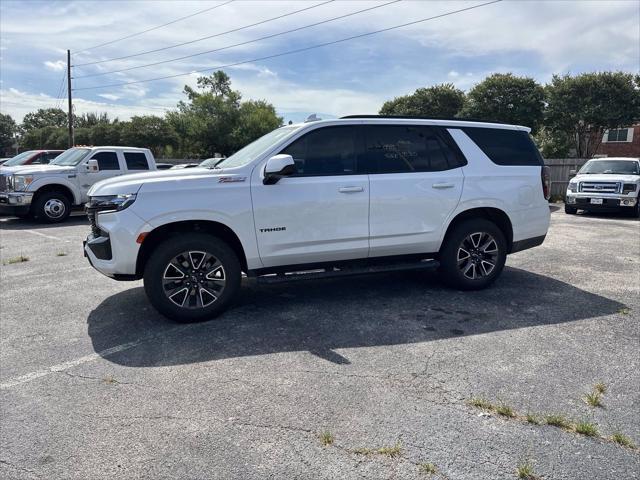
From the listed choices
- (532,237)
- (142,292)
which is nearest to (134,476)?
(142,292)

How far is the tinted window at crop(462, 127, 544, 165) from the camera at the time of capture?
6.05 m

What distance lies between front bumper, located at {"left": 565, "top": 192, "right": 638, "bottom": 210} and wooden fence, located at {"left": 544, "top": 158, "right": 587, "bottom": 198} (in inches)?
248

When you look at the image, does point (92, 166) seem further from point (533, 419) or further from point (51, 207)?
point (533, 419)

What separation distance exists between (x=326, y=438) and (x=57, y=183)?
40.3 feet

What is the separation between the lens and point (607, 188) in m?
14.2

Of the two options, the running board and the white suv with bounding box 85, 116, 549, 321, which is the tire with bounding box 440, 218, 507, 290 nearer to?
the white suv with bounding box 85, 116, 549, 321

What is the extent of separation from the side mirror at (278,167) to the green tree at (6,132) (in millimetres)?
88881

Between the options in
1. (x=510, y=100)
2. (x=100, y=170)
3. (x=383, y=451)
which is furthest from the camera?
(x=510, y=100)

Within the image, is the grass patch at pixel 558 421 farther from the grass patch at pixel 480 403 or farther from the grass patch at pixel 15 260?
the grass patch at pixel 15 260

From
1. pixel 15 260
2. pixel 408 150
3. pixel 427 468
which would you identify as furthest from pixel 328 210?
pixel 15 260

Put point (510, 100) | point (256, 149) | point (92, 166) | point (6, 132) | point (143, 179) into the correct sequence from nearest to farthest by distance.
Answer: point (143, 179) < point (256, 149) < point (92, 166) < point (510, 100) < point (6, 132)

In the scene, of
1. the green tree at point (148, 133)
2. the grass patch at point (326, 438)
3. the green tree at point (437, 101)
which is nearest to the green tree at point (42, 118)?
the green tree at point (148, 133)

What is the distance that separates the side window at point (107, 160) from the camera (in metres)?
13.6

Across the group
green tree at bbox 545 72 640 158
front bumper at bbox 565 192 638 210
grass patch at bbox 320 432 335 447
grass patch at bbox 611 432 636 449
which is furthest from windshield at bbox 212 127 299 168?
green tree at bbox 545 72 640 158
